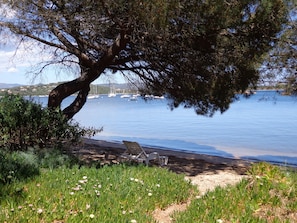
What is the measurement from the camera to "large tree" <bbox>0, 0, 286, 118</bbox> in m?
5.73

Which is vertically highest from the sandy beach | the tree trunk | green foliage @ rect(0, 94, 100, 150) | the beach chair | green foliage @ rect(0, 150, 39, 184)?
the tree trunk

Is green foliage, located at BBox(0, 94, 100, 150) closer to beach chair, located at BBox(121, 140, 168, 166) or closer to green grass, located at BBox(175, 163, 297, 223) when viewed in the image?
beach chair, located at BBox(121, 140, 168, 166)

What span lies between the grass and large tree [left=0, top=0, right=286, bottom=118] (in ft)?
8.16

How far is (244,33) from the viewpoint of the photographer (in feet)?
20.8

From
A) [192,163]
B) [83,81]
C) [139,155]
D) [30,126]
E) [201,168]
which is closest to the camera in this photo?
[30,126]

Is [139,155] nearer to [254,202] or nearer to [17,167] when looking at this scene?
[17,167]

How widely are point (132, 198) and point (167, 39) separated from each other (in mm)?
3214

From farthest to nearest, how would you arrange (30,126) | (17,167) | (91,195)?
(30,126), (17,167), (91,195)

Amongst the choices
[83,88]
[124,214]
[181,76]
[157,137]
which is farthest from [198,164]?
[157,137]

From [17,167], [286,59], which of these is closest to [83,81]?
[17,167]

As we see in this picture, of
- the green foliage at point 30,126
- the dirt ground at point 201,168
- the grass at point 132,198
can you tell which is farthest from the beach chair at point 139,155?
the grass at point 132,198

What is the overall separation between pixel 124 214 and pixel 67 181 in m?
1.16

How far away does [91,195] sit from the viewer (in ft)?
12.8

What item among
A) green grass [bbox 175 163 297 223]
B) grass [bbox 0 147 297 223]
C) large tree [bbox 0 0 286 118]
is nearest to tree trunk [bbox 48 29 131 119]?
large tree [bbox 0 0 286 118]
